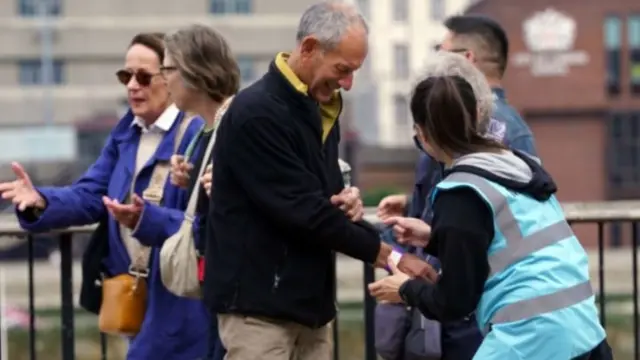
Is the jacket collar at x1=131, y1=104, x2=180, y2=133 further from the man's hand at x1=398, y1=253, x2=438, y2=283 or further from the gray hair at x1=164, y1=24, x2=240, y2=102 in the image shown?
the man's hand at x1=398, y1=253, x2=438, y2=283

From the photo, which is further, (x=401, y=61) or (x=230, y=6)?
(x=401, y=61)

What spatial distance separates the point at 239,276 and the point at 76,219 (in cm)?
130

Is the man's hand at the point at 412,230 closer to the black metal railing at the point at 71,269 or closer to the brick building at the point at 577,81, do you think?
the black metal railing at the point at 71,269

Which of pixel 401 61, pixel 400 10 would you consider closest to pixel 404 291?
pixel 401 61

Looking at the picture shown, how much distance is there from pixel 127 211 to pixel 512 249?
152 centimetres

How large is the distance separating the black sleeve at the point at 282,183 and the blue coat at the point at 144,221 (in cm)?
71

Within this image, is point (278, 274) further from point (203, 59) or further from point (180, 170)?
point (203, 59)

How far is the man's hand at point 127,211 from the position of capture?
4.32 metres

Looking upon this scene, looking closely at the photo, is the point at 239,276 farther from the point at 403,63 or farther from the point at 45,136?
the point at 403,63

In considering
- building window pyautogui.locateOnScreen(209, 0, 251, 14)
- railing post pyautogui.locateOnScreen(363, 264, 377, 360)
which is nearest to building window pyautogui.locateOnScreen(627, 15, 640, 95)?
building window pyautogui.locateOnScreen(209, 0, 251, 14)

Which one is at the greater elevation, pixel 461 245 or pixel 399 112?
pixel 461 245

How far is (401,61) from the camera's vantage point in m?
66.8

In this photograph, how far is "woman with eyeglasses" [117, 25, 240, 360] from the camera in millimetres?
4312

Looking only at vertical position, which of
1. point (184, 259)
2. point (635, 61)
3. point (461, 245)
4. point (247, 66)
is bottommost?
point (247, 66)
